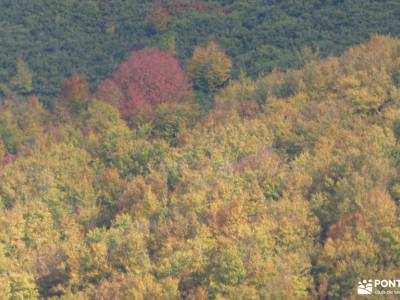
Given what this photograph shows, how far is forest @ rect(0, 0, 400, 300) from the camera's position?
42.0 metres

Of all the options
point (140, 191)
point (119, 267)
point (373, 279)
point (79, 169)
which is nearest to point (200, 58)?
point (79, 169)

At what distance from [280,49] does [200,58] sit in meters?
6.32

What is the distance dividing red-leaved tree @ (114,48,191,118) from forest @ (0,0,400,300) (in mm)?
170

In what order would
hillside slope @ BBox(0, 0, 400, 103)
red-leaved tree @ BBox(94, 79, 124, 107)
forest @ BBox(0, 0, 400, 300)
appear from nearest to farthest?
forest @ BBox(0, 0, 400, 300)
red-leaved tree @ BBox(94, 79, 124, 107)
hillside slope @ BBox(0, 0, 400, 103)

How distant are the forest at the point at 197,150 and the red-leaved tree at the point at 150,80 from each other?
0.17 metres

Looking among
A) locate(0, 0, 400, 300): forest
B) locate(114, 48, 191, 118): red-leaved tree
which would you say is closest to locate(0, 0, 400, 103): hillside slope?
locate(0, 0, 400, 300): forest

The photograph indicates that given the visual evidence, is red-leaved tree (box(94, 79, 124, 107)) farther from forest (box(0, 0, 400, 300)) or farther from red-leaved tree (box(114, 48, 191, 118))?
red-leaved tree (box(114, 48, 191, 118))

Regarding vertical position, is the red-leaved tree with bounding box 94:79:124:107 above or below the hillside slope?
below

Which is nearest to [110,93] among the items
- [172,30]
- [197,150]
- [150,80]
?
[150,80]

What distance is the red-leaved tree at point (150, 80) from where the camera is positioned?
74062mm

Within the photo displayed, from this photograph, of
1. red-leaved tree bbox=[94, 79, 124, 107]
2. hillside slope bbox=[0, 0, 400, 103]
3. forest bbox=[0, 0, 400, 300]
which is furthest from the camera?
hillside slope bbox=[0, 0, 400, 103]

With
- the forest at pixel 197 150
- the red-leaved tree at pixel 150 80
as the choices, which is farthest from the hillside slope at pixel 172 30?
the red-leaved tree at pixel 150 80

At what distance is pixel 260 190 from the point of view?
48.0 m

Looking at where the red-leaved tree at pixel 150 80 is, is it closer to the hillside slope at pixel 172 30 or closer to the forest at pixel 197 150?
the forest at pixel 197 150
